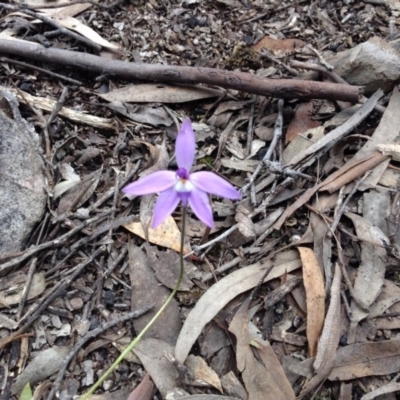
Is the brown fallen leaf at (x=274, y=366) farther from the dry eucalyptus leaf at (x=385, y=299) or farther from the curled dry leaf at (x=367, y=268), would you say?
the dry eucalyptus leaf at (x=385, y=299)

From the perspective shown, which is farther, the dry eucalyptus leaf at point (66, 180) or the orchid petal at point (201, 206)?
the dry eucalyptus leaf at point (66, 180)

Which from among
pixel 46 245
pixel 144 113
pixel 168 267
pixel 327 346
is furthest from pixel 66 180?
pixel 327 346

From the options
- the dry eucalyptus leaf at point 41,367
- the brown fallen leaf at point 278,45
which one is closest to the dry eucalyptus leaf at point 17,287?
the dry eucalyptus leaf at point 41,367

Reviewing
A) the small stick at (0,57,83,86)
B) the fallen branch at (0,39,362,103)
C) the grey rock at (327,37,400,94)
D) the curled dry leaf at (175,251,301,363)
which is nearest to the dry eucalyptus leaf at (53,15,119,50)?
the fallen branch at (0,39,362,103)

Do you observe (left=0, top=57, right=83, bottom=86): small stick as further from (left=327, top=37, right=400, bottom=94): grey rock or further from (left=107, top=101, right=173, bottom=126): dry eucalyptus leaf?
(left=327, top=37, right=400, bottom=94): grey rock

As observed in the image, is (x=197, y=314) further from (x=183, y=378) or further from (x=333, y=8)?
(x=333, y=8)

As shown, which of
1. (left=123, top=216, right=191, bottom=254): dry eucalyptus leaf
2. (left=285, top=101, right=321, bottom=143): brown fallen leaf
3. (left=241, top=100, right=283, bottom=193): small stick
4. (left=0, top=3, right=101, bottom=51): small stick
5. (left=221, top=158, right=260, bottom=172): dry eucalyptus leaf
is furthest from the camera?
(left=0, top=3, right=101, bottom=51): small stick

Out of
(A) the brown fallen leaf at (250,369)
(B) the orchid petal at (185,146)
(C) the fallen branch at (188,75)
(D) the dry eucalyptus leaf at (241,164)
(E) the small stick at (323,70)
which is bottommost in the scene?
(A) the brown fallen leaf at (250,369)

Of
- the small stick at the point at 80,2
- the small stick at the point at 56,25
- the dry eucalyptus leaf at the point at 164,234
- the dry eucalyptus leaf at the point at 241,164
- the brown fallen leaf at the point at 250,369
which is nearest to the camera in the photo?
the brown fallen leaf at the point at 250,369
